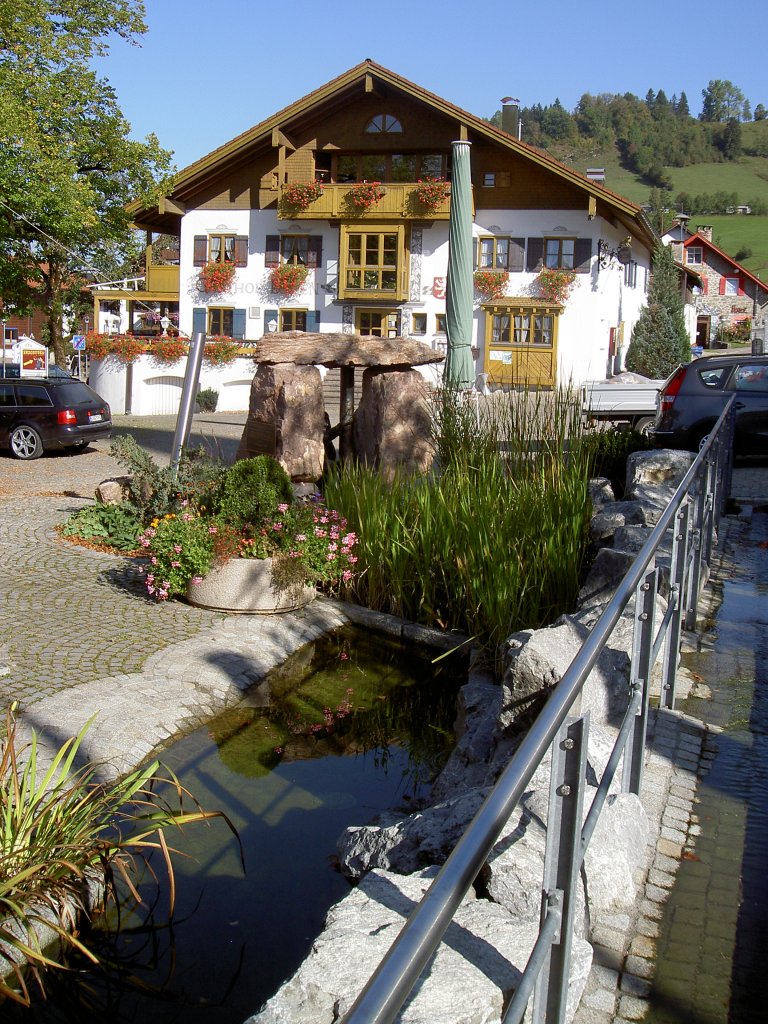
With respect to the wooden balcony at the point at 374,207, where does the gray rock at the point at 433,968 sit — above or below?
below

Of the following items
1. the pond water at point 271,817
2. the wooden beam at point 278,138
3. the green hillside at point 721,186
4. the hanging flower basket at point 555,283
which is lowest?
the pond water at point 271,817

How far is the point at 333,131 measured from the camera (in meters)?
35.9

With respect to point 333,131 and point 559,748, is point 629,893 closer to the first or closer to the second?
point 559,748

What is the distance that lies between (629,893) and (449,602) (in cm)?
453

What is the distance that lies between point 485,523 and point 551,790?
536 centimetres

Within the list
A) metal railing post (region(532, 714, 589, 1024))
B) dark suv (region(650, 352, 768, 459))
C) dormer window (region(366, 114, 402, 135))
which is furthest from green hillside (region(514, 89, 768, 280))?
metal railing post (region(532, 714, 589, 1024))

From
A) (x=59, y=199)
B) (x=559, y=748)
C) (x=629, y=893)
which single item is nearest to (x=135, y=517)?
(x=629, y=893)

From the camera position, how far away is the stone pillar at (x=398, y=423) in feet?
34.8

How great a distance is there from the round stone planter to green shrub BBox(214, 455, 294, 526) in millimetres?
368

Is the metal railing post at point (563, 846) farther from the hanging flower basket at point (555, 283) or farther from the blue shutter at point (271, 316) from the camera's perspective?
the blue shutter at point (271, 316)

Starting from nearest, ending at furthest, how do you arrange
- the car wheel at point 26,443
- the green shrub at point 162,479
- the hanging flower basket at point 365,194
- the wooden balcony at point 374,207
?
the green shrub at point 162,479 → the car wheel at point 26,443 → the hanging flower basket at point 365,194 → the wooden balcony at point 374,207

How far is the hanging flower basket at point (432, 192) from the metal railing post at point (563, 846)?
1349 inches

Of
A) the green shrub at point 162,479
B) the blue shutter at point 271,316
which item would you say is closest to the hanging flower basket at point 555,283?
the blue shutter at point 271,316

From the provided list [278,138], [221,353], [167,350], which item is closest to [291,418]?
[167,350]
